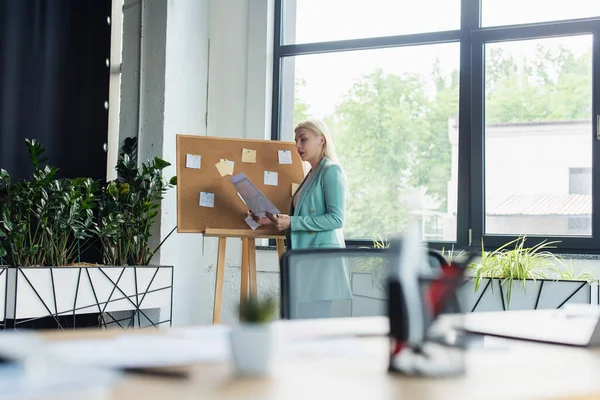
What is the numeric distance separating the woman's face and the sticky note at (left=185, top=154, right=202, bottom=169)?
745mm

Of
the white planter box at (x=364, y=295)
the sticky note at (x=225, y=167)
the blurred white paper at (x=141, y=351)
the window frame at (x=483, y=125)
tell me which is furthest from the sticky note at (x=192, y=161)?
the blurred white paper at (x=141, y=351)

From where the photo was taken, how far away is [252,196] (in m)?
4.00

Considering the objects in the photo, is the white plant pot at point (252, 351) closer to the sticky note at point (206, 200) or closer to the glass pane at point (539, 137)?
the sticky note at point (206, 200)

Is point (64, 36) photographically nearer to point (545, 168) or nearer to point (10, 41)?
point (10, 41)

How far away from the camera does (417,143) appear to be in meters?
4.87

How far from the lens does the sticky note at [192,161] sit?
4.17 meters

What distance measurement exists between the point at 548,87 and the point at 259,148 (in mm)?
1898

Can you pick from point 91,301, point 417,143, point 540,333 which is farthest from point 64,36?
point 540,333

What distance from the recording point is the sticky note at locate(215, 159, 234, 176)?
4234mm

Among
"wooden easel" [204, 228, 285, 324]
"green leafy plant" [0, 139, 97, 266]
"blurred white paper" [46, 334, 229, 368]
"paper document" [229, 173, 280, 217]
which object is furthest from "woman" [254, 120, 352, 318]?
A: "blurred white paper" [46, 334, 229, 368]

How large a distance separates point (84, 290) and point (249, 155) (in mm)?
1244

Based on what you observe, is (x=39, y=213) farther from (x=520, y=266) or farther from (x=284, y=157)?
(x=520, y=266)

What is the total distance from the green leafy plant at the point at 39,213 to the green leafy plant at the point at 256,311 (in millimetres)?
2834

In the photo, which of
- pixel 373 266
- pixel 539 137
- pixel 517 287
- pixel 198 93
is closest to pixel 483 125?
pixel 539 137
